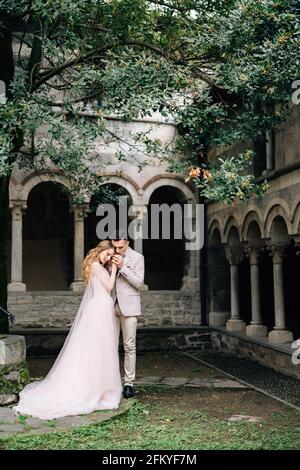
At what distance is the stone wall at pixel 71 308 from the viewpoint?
1179 centimetres

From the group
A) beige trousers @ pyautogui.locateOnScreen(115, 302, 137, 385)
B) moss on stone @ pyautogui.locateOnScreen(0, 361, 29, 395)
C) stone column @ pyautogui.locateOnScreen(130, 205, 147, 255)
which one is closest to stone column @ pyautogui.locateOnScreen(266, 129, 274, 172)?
stone column @ pyautogui.locateOnScreen(130, 205, 147, 255)

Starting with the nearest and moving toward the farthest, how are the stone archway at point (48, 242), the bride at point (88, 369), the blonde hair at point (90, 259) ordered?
the bride at point (88, 369), the blonde hair at point (90, 259), the stone archway at point (48, 242)

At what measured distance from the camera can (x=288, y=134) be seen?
9258 millimetres

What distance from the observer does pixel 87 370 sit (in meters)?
6.02

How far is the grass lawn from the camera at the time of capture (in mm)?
4918

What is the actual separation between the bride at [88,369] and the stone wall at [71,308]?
17.8 feet

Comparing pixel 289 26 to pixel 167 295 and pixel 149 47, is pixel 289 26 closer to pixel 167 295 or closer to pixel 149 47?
pixel 149 47

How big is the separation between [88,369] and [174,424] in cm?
101

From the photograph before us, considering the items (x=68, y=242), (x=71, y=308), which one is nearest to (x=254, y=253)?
(x=71, y=308)

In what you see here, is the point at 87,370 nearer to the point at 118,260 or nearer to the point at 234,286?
the point at 118,260

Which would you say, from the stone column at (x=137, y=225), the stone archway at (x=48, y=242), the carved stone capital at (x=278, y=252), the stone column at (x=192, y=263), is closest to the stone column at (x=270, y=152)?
the carved stone capital at (x=278, y=252)

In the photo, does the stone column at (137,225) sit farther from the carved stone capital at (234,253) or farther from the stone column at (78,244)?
the carved stone capital at (234,253)

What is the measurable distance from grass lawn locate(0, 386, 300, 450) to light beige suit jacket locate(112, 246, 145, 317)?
39.9 inches
